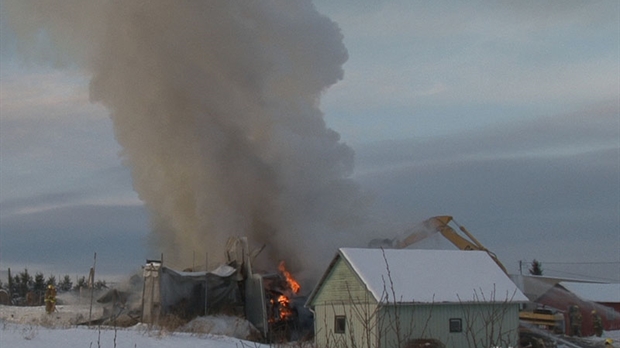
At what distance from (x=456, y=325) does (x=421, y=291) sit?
180 centimetres

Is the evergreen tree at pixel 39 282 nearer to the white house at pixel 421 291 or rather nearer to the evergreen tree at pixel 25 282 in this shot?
the evergreen tree at pixel 25 282

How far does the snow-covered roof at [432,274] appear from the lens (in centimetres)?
2728

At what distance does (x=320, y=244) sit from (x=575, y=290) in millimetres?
21988

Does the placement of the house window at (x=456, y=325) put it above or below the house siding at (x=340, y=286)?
below

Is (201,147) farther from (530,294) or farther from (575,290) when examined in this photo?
(575,290)

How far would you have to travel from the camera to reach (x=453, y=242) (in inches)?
1762

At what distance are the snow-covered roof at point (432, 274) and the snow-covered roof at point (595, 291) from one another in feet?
80.0

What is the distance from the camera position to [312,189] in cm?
4681

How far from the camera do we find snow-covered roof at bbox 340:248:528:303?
27.3 meters

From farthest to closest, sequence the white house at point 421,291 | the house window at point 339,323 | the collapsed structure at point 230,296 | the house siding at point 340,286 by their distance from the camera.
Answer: the collapsed structure at point 230,296
the house window at point 339,323
the house siding at point 340,286
the white house at point 421,291

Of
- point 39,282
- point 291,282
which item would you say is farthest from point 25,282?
point 291,282

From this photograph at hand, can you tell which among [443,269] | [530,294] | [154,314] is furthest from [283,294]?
[530,294]

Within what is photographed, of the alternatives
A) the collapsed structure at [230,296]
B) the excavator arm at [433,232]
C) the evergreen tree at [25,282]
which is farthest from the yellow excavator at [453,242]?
the evergreen tree at [25,282]

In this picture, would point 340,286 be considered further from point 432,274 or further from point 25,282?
point 25,282
